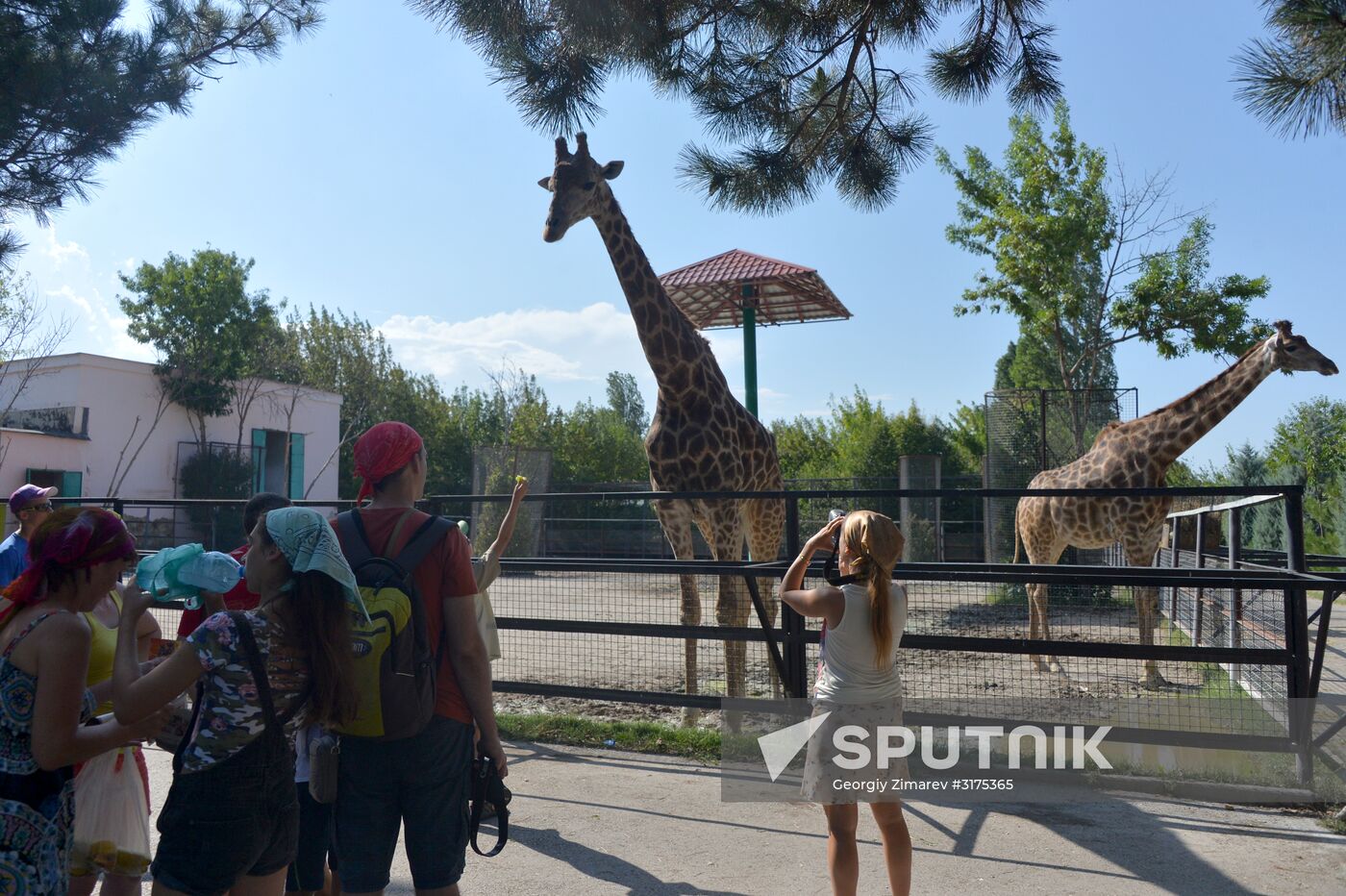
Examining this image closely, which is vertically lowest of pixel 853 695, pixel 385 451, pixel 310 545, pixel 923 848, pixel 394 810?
pixel 923 848

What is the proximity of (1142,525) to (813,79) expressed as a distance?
15.0ft

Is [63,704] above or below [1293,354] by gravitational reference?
below

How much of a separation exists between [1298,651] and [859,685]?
2.78 m

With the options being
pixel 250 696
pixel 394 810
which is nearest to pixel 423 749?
pixel 394 810

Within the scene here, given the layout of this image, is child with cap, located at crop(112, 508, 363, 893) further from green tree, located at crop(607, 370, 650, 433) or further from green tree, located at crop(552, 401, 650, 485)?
green tree, located at crop(607, 370, 650, 433)

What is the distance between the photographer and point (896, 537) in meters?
3.21

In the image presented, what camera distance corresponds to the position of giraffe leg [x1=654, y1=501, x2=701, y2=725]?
620cm

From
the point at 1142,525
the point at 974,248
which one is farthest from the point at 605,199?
the point at 974,248

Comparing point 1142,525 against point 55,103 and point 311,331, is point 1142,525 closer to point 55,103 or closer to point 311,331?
point 55,103

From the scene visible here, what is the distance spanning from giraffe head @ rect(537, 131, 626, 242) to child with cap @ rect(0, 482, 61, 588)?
3.30m

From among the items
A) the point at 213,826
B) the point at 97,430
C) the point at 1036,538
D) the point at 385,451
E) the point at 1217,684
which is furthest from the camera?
the point at 97,430

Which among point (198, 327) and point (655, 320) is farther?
point (198, 327)

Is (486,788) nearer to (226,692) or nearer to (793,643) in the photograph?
(226,692)

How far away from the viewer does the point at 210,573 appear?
2379mm
